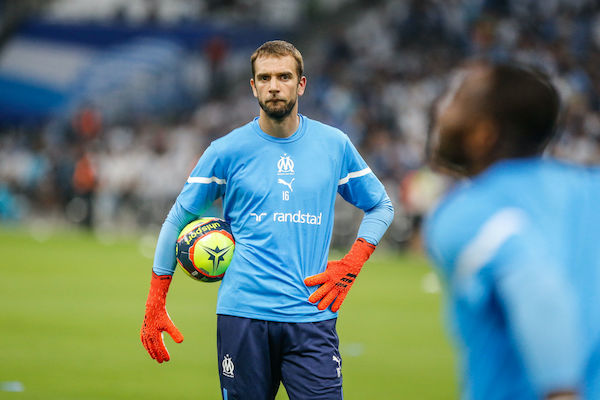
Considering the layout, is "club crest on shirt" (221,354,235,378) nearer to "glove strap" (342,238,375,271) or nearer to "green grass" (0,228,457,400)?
"glove strap" (342,238,375,271)

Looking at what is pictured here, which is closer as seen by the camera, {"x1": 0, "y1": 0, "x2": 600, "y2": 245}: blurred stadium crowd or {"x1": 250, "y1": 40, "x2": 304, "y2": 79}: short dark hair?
{"x1": 250, "y1": 40, "x2": 304, "y2": 79}: short dark hair

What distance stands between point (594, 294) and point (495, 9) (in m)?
30.1

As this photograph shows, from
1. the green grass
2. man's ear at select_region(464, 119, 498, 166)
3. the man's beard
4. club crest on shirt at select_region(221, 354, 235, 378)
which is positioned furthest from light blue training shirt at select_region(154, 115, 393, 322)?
the green grass

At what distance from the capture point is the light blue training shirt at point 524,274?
6.63ft

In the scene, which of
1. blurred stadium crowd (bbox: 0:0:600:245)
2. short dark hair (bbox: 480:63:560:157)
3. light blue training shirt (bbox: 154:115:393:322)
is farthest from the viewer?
blurred stadium crowd (bbox: 0:0:600:245)

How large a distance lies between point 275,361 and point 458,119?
2830 millimetres

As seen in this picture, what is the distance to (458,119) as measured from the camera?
7.52 feet

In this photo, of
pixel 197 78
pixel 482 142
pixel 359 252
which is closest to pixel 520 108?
pixel 482 142

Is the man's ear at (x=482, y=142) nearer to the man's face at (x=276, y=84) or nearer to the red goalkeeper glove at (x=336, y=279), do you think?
the red goalkeeper glove at (x=336, y=279)

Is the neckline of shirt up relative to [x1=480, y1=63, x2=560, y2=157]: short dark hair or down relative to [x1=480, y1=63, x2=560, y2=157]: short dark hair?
up

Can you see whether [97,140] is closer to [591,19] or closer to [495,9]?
[495,9]

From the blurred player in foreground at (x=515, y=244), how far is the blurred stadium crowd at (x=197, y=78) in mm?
21193

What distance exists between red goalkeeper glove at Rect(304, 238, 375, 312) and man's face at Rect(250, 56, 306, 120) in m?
0.88

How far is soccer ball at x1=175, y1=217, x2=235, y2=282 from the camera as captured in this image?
4996mm
